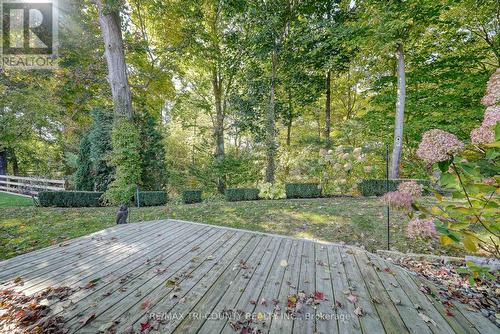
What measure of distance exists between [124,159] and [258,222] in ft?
16.6

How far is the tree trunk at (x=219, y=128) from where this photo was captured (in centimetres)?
1080

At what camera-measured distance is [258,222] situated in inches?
212

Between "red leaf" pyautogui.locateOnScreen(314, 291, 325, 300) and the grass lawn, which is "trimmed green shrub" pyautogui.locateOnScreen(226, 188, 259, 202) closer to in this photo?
the grass lawn

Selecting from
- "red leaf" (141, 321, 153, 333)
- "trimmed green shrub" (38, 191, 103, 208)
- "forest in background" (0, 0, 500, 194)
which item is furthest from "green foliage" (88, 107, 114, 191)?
"red leaf" (141, 321, 153, 333)

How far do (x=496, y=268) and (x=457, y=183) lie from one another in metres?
2.79

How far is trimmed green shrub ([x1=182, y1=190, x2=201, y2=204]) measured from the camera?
28.0 feet

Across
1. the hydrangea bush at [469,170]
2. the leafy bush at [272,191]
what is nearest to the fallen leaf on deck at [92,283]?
the hydrangea bush at [469,170]

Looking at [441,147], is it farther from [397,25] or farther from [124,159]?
[397,25]

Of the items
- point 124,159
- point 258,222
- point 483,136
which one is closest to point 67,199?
point 124,159

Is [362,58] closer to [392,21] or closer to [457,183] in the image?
[392,21]

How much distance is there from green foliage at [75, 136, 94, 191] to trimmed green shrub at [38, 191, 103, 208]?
1.34 m

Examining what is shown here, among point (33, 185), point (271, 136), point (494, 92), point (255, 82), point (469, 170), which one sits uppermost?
point (255, 82)

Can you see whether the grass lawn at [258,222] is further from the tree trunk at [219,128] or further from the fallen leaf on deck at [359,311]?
the tree trunk at [219,128]

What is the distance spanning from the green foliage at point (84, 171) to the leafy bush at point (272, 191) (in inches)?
269
